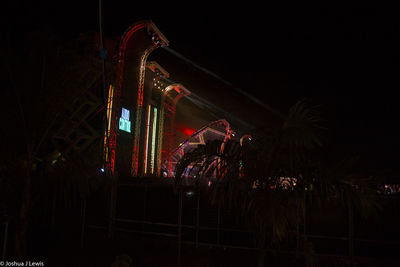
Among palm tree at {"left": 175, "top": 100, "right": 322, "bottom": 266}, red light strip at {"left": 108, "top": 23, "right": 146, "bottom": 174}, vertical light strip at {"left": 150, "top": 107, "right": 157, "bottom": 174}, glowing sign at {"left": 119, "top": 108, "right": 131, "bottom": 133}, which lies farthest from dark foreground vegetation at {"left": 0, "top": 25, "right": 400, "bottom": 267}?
vertical light strip at {"left": 150, "top": 107, "right": 157, "bottom": 174}

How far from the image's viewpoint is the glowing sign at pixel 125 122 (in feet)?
56.0

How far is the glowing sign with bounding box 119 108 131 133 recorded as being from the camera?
17062 millimetres

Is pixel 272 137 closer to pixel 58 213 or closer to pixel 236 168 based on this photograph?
pixel 236 168

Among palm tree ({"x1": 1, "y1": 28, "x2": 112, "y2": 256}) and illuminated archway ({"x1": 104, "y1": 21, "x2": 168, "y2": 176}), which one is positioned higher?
illuminated archway ({"x1": 104, "y1": 21, "x2": 168, "y2": 176})

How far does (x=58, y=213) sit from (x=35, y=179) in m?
2.27

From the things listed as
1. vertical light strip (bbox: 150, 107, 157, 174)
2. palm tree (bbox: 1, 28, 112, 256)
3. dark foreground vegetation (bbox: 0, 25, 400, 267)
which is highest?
vertical light strip (bbox: 150, 107, 157, 174)

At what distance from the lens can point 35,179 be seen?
6324mm

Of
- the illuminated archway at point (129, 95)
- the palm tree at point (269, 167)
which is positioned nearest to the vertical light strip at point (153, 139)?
the illuminated archway at point (129, 95)

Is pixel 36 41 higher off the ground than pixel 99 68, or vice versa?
pixel 99 68

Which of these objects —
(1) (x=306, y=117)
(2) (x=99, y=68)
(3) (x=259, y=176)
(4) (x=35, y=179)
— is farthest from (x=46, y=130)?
(2) (x=99, y=68)

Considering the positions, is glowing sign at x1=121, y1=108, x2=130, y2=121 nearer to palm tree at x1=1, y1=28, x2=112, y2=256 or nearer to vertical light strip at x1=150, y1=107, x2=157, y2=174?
vertical light strip at x1=150, y1=107, x2=157, y2=174

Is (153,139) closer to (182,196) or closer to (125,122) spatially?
(125,122)

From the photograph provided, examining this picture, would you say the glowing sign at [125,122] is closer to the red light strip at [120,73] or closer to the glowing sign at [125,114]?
the glowing sign at [125,114]

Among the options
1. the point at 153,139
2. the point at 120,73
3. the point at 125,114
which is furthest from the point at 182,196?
the point at 153,139
